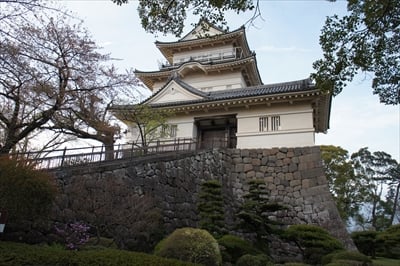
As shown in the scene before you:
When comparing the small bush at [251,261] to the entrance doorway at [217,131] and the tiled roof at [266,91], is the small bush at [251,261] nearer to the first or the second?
the tiled roof at [266,91]

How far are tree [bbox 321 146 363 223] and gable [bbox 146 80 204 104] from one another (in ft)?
40.8

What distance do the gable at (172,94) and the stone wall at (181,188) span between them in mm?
4807

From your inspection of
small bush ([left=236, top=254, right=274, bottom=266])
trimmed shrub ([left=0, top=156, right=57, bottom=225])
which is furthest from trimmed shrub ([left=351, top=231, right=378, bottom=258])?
Answer: trimmed shrub ([left=0, top=156, right=57, bottom=225])

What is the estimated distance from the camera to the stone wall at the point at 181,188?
271 inches

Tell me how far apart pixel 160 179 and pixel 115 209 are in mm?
3462

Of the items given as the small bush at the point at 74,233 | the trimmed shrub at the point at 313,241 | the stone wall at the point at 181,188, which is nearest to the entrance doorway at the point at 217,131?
the stone wall at the point at 181,188

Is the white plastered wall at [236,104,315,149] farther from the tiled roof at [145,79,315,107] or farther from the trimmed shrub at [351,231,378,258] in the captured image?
the trimmed shrub at [351,231,378,258]

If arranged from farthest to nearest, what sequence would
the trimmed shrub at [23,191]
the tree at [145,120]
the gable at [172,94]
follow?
the gable at [172,94] < the tree at [145,120] < the trimmed shrub at [23,191]

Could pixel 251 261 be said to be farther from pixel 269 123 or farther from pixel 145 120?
pixel 145 120

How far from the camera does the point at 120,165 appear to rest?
8844 millimetres

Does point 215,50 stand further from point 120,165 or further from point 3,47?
point 3,47

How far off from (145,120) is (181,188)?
4.84m

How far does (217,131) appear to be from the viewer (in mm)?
17875

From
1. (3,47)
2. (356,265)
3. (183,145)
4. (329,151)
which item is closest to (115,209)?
(3,47)
